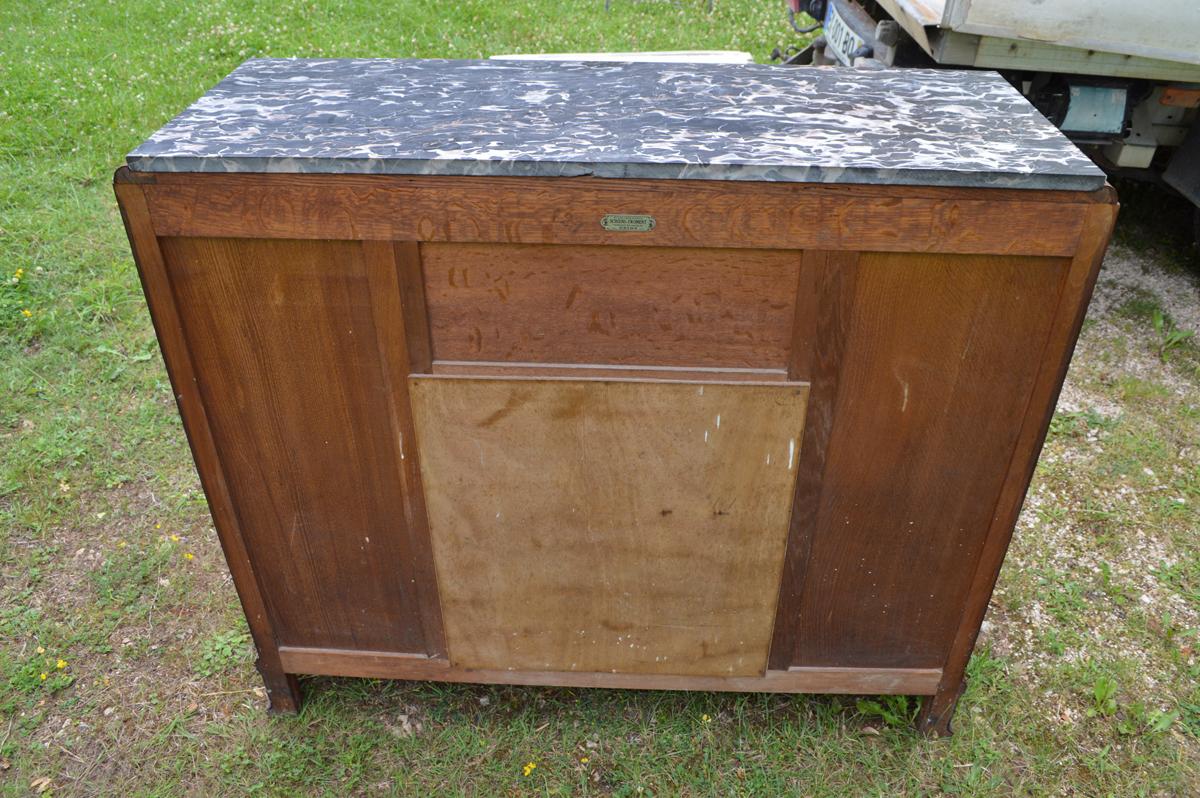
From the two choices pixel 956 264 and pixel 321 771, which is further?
pixel 321 771

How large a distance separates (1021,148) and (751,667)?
53.7 inches

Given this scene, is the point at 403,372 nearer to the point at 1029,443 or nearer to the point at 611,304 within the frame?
the point at 611,304

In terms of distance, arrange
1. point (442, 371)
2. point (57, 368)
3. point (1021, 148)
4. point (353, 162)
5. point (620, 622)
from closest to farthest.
→ point (353, 162), point (1021, 148), point (442, 371), point (620, 622), point (57, 368)

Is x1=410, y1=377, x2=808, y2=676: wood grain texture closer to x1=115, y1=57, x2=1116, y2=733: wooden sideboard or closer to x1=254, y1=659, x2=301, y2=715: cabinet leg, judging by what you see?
x1=115, y1=57, x2=1116, y2=733: wooden sideboard

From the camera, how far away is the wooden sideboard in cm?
166

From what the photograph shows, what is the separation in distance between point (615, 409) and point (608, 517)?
0.99 feet

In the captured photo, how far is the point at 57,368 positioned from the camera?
386 cm

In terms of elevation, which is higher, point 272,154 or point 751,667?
point 272,154

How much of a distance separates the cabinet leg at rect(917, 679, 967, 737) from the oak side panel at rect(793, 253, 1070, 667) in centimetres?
11

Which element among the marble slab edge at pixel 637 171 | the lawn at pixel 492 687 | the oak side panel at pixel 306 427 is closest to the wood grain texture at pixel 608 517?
the oak side panel at pixel 306 427

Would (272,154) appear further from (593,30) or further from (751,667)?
(593,30)

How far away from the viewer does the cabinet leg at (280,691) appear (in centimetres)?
240

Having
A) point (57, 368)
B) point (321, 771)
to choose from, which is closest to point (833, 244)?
point (321, 771)

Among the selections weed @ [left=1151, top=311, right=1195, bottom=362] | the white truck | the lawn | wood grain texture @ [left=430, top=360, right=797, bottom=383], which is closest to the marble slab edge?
wood grain texture @ [left=430, top=360, right=797, bottom=383]
